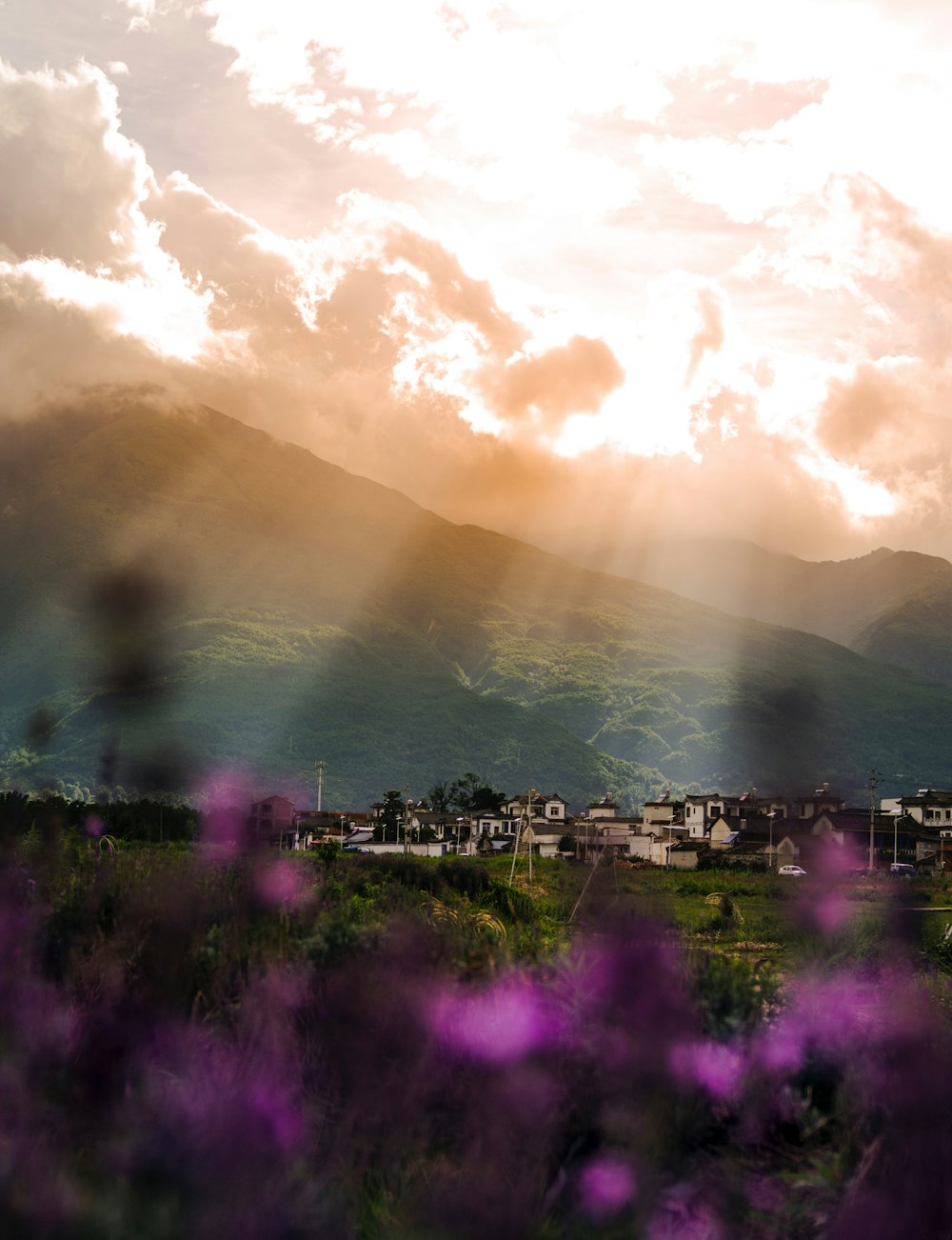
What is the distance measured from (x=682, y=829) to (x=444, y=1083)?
112m

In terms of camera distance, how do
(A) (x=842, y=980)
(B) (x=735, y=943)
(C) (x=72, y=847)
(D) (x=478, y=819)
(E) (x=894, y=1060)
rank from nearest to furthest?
(E) (x=894, y=1060) < (A) (x=842, y=980) < (C) (x=72, y=847) < (B) (x=735, y=943) < (D) (x=478, y=819)

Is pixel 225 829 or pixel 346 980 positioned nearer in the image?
pixel 346 980

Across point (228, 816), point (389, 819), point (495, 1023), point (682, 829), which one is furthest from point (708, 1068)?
point (682, 829)

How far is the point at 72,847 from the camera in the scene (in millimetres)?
16547

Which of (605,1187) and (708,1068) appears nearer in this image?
(605,1187)

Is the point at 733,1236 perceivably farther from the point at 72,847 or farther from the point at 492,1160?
the point at 72,847

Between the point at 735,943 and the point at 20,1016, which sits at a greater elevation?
the point at 20,1016

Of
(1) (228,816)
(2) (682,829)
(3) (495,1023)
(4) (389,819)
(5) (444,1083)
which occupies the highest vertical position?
(1) (228,816)

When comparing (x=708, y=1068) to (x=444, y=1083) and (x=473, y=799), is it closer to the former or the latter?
(x=444, y=1083)

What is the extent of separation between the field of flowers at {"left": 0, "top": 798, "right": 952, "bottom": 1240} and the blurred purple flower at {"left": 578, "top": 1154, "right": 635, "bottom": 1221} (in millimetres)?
10

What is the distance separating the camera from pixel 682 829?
114062 mm

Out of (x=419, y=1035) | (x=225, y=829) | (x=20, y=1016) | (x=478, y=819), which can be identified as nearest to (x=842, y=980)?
(x=419, y=1035)

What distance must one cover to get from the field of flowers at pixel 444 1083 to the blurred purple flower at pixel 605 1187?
0.03ft

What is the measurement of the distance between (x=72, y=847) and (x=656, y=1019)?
1265 cm
